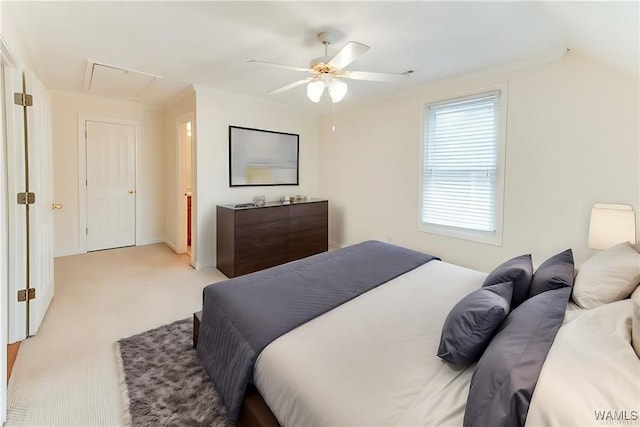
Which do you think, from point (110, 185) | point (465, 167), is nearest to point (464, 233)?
point (465, 167)

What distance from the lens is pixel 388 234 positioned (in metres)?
4.44

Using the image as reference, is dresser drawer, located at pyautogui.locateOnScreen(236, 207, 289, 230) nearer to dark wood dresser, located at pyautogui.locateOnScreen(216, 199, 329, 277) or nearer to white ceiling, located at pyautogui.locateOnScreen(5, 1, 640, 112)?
dark wood dresser, located at pyautogui.locateOnScreen(216, 199, 329, 277)

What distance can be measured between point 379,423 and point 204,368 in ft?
4.37

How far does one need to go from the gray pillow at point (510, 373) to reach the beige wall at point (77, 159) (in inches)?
215

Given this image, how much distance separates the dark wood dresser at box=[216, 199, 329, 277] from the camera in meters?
3.77

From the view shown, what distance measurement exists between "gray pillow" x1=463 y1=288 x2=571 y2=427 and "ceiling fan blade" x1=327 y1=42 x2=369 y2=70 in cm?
171

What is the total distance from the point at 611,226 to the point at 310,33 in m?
2.74

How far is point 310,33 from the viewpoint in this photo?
7.80ft

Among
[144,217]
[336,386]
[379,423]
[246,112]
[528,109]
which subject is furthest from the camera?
[144,217]

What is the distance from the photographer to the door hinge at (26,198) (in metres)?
2.26

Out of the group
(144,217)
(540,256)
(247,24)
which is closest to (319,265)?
(247,24)

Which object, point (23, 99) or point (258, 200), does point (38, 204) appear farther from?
point (258, 200)

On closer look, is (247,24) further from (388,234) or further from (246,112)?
(388,234)

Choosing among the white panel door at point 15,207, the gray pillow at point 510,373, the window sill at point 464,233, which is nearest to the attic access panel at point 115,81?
the white panel door at point 15,207
